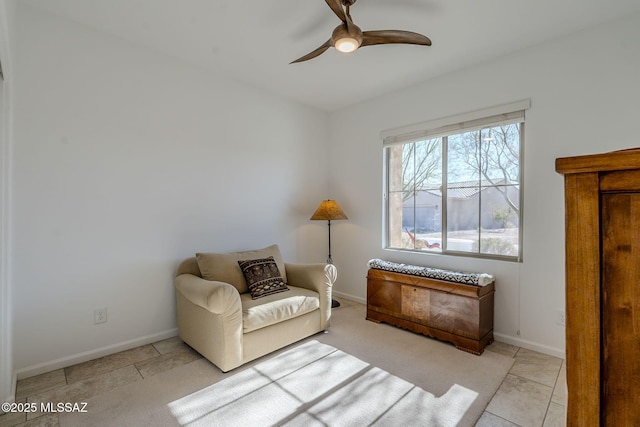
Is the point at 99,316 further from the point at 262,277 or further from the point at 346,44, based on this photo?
the point at 346,44

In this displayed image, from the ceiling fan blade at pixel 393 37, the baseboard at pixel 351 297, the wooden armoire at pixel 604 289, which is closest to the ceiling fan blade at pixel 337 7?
the ceiling fan blade at pixel 393 37

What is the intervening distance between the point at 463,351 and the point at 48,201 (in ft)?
11.7

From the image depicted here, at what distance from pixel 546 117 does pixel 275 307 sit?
9.31 feet

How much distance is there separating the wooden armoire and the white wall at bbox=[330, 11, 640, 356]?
2.54 meters

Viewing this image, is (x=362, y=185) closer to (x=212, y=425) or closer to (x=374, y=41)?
(x=374, y=41)

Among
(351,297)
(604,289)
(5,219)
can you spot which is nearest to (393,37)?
(604,289)

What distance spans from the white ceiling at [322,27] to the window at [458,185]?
0.62 m

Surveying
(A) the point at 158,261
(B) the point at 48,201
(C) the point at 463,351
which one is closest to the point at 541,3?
(C) the point at 463,351

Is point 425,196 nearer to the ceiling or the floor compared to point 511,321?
nearer to the ceiling

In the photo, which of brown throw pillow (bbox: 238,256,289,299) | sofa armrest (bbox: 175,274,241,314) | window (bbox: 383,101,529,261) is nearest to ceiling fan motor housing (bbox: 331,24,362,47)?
window (bbox: 383,101,529,261)

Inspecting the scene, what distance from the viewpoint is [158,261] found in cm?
291

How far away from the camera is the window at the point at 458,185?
2.91 m

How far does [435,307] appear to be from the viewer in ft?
9.54

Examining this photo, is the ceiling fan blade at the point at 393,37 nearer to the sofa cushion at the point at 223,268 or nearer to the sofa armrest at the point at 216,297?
the sofa armrest at the point at 216,297
